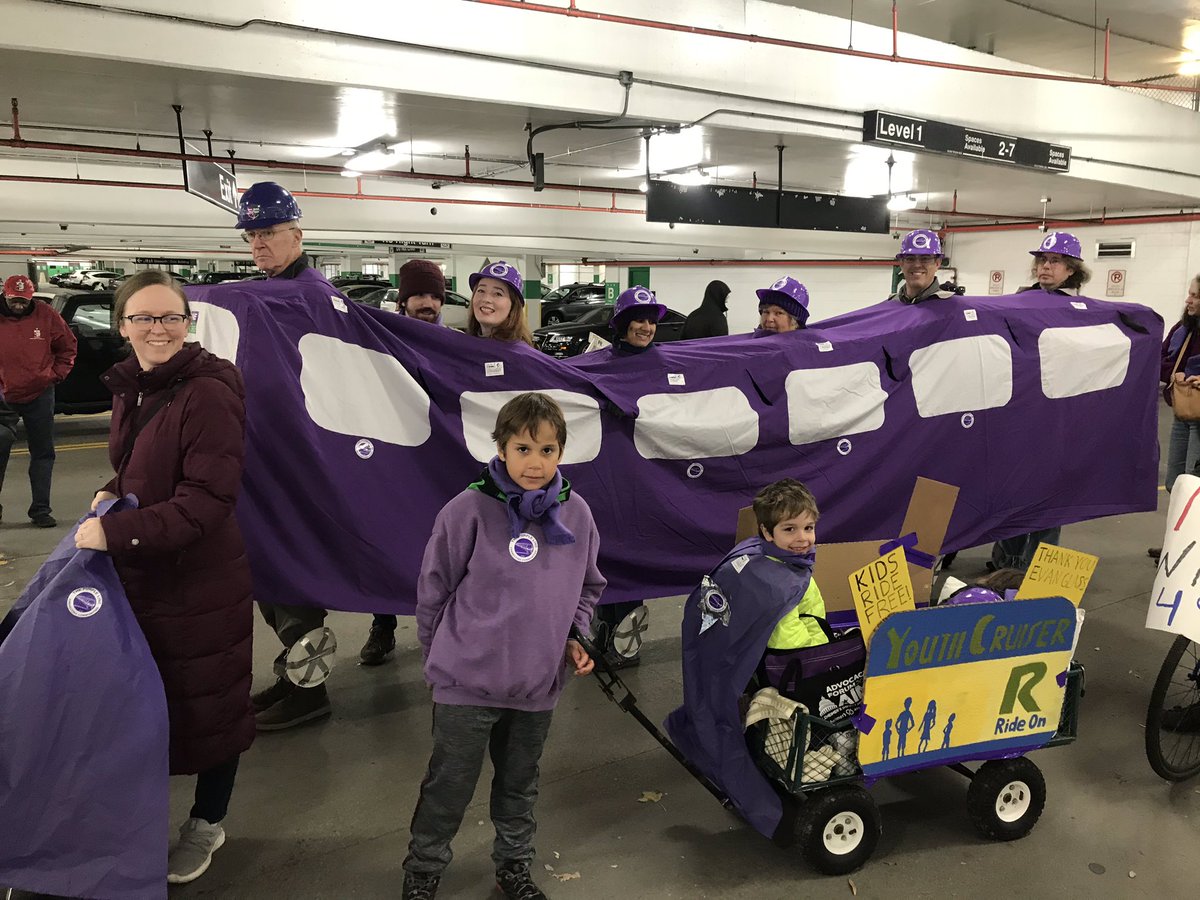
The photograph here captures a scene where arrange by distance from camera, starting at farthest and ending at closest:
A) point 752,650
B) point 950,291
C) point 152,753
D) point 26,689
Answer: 1. point 950,291
2. point 752,650
3. point 152,753
4. point 26,689

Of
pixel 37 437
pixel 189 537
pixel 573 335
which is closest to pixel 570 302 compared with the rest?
pixel 573 335

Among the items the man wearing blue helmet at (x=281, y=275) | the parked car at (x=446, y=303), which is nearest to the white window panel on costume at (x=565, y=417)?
the man wearing blue helmet at (x=281, y=275)

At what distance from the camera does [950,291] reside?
4.38 metres

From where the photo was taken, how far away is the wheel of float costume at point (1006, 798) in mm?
2706

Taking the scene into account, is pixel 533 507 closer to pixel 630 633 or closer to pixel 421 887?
pixel 421 887

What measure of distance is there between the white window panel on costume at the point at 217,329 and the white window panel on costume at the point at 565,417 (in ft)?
2.77

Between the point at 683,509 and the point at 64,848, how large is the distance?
2458 mm

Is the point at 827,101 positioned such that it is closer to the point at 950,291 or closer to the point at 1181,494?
the point at 950,291

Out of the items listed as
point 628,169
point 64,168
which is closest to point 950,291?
point 628,169

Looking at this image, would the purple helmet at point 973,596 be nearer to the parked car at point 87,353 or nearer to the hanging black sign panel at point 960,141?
the hanging black sign panel at point 960,141

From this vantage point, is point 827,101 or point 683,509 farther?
point 827,101

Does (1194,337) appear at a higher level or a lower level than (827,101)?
lower

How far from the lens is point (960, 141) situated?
761cm

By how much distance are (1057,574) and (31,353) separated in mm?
6443
